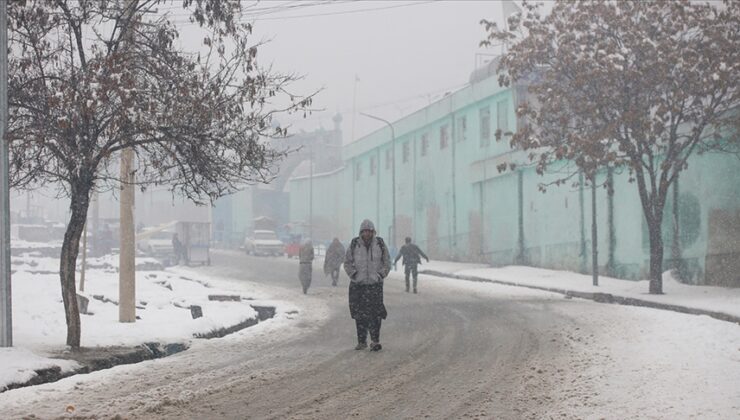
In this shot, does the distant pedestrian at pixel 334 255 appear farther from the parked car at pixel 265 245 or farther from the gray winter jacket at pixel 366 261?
the parked car at pixel 265 245

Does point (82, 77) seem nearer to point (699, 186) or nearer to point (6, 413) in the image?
point (6, 413)

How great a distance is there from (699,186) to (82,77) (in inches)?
812

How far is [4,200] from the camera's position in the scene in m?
10.7

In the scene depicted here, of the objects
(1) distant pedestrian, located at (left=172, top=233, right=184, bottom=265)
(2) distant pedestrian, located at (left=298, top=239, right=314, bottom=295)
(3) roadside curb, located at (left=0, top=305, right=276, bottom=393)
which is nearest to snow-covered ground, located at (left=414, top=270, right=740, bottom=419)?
(3) roadside curb, located at (left=0, top=305, right=276, bottom=393)

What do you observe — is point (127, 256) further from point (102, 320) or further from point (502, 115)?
point (502, 115)

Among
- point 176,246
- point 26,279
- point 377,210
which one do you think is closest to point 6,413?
point 26,279

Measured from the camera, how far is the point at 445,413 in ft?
24.1

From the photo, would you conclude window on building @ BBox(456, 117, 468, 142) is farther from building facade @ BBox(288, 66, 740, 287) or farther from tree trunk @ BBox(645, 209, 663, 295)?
tree trunk @ BBox(645, 209, 663, 295)

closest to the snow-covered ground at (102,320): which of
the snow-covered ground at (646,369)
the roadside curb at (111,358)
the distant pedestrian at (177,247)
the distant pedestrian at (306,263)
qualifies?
the roadside curb at (111,358)

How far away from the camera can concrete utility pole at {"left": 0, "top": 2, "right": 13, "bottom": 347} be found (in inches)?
418

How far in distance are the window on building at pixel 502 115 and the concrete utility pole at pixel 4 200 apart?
31506 mm

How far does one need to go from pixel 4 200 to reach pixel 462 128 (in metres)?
37.0

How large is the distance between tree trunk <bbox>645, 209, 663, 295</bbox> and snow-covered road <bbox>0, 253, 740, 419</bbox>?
632 cm

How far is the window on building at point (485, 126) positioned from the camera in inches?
1674
